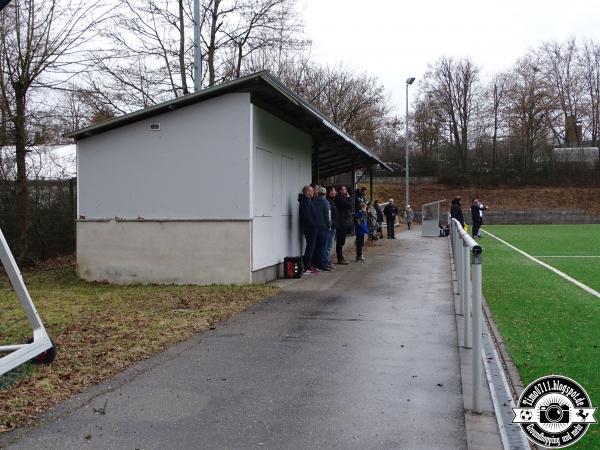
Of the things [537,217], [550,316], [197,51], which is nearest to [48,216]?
[197,51]

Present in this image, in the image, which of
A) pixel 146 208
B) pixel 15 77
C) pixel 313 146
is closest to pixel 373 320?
pixel 146 208

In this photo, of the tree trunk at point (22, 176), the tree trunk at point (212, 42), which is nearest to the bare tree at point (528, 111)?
the tree trunk at point (212, 42)

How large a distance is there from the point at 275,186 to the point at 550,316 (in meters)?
6.50

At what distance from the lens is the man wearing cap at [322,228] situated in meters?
14.6

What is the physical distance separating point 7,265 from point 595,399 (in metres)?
5.08

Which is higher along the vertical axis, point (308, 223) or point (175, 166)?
point (175, 166)

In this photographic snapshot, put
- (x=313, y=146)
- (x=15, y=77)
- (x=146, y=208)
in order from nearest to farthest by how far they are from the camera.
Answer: (x=146, y=208) → (x=15, y=77) → (x=313, y=146)

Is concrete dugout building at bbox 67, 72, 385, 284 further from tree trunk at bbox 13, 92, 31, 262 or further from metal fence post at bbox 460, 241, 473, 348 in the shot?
metal fence post at bbox 460, 241, 473, 348

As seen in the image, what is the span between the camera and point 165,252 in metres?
12.7

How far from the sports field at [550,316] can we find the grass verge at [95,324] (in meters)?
3.79

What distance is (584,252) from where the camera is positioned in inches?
812

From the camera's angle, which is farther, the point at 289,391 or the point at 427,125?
the point at 427,125

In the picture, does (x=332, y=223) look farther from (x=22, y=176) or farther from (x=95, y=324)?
(x=95, y=324)

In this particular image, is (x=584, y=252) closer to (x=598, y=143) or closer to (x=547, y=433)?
(x=547, y=433)
